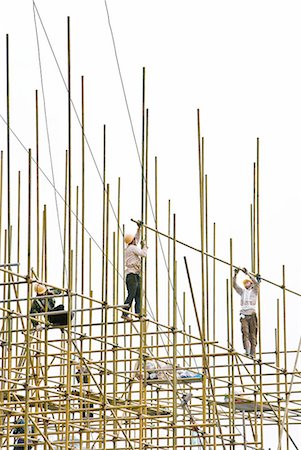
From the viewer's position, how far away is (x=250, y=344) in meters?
32.2

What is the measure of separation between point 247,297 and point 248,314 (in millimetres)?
358

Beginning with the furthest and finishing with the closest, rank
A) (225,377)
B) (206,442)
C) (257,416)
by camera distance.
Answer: (257,416)
(225,377)
(206,442)

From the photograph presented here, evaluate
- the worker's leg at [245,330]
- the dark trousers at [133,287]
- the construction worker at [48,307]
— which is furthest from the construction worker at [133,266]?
the worker's leg at [245,330]

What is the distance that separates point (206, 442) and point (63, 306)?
3.98 meters

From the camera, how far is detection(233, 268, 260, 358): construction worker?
104ft

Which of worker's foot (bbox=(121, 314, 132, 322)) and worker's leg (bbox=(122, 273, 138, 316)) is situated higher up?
worker's leg (bbox=(122, 273, 138, 316))

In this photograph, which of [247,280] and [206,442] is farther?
[247,280]

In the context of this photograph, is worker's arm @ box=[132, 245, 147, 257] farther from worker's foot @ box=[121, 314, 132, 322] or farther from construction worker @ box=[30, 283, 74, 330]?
construction worker @ box=[30, 283, 74, 330]

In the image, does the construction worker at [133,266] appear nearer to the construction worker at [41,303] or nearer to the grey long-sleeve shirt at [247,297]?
the construction worker at [41,303]

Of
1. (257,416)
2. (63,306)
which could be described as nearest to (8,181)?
(63,306)

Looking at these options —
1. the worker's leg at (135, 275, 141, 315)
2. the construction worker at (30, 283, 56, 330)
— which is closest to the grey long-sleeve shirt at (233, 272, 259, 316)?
the worker's leg at (135, 275, 141, 315)

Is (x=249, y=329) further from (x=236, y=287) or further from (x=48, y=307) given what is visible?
(x=48, y=307)

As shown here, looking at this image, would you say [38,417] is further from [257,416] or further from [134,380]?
[257,416]

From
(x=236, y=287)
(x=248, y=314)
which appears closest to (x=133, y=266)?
(x=236, y=287)
